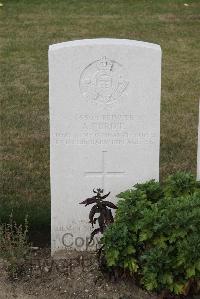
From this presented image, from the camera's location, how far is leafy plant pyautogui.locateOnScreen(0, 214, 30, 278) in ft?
17.4

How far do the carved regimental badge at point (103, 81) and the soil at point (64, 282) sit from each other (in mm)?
1251

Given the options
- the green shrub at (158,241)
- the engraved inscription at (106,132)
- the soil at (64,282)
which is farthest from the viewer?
the engraved inscription at (106,132)

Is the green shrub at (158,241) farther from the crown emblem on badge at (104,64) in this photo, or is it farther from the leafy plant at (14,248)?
the crown emblem on badge at (104,64)

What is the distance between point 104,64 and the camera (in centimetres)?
529

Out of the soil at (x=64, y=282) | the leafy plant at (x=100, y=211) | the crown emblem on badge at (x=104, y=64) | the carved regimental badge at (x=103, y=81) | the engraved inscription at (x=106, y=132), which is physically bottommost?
the soil at (x=64, y=282)

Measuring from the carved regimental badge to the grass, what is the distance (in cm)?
122

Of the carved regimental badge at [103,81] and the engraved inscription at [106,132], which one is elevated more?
the carved regimental badge at [103,81]

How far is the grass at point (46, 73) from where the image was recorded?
6973 millimetres

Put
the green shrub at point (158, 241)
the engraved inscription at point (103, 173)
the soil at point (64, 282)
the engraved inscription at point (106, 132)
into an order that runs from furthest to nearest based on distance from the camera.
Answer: the engraved inscription at point (103, 173) < the engraved inscription at point (106, 132) < the soil at point (64, 282) < the green shrub at point (158, 241)

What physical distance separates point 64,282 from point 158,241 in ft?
2.91

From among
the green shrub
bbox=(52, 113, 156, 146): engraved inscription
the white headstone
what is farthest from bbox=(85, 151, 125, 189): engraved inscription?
the green shrub

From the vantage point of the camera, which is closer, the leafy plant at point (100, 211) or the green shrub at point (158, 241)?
the green shrub at point (158, 241)

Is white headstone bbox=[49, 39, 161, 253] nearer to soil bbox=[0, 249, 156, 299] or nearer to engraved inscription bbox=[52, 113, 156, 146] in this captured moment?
engraved inscription bbox=[52, 113, 156, 146]

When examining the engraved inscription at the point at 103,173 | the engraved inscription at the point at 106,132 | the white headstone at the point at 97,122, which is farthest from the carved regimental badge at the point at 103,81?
the engraved inscription at the point at 103,173
